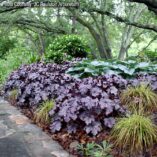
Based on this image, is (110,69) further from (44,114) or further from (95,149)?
(95,149)

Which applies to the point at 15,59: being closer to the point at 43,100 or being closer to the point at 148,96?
the point at 43,100

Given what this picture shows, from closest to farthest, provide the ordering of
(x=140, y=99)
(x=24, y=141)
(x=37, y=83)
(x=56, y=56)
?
(x=24, y=141)
(x=140, y=99)
(x=37, y=83)
(x=56, y=56)

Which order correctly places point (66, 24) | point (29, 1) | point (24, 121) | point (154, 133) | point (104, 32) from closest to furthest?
point (154, 133)
point (24, 121)
point (29, 1)
point (104, 32)
point (66, 24)

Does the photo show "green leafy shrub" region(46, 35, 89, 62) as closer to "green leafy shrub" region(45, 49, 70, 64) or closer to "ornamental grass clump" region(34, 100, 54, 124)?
"green leafy shrub" region(45, 49, 70, 64)

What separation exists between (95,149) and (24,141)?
2.94 feet

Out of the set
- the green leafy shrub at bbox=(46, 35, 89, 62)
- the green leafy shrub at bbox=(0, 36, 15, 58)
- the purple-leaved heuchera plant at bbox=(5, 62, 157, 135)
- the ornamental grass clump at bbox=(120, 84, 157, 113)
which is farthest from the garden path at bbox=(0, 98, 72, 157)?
the green leafy shrub at bbox=(0, 36, 15, 58)

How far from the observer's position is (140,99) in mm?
4375

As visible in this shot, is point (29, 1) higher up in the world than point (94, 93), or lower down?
higher up

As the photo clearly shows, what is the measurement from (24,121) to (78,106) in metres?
1.18

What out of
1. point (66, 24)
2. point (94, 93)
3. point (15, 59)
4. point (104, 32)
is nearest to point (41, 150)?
point (94, 93)

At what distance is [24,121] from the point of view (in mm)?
4941

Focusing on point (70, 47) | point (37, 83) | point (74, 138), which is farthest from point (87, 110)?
point (70, 47)

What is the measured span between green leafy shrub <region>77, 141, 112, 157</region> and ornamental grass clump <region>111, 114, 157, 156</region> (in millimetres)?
132

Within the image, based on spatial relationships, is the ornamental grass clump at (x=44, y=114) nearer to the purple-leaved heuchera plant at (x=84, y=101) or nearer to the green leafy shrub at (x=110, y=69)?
the purple-leaved heuchera plant at (x=84, y=101)
